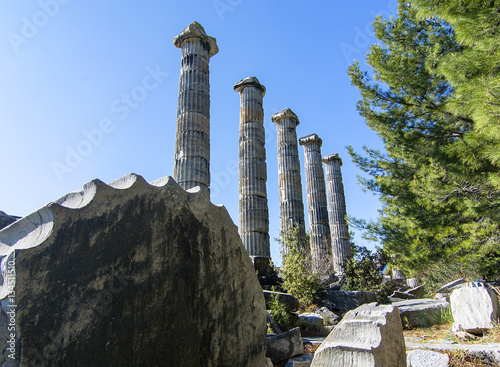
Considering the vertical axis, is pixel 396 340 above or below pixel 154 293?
below

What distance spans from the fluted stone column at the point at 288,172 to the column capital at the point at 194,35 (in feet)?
16.5

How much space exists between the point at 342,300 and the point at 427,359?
575 cm

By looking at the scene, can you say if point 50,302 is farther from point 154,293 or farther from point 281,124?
point 281,124

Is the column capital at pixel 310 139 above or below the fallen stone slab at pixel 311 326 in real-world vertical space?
above

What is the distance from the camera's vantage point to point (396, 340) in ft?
8.59

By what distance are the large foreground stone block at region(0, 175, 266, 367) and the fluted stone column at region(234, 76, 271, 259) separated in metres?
9.45

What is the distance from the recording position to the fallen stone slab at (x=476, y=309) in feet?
16.1

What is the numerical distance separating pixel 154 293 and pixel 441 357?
2627 mm

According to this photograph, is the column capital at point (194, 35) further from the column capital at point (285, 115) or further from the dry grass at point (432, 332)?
the dry grass at point (432, 332)

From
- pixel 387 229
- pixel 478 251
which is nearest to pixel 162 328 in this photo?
pixel 478 251

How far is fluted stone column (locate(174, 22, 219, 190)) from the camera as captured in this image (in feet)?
34.1

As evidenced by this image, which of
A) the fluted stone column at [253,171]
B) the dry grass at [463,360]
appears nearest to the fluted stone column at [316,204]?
the fluted stone column at [253,171]

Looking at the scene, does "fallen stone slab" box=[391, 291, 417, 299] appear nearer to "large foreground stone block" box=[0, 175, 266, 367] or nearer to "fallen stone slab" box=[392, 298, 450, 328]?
"fallen stone slab" box=[392, 298, 450, 328]

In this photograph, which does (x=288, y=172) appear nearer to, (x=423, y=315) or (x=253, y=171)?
(x=253, y=171)
